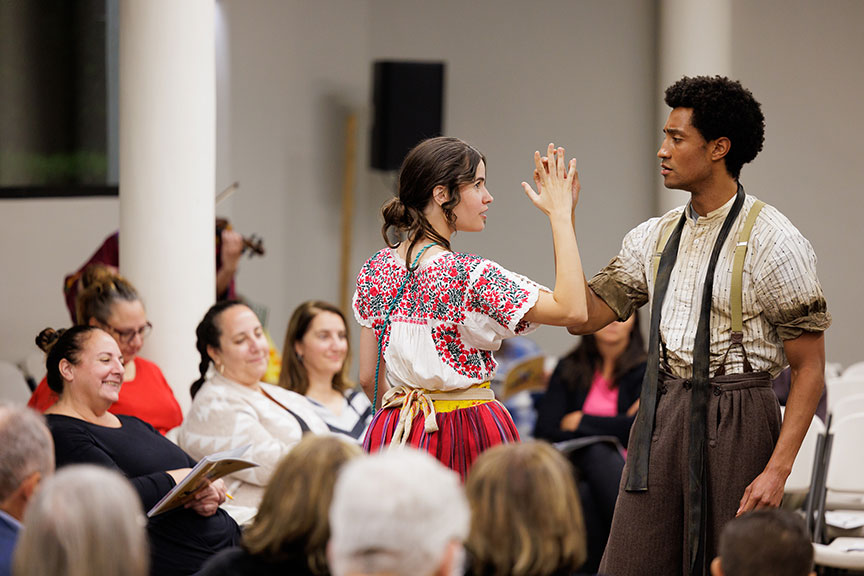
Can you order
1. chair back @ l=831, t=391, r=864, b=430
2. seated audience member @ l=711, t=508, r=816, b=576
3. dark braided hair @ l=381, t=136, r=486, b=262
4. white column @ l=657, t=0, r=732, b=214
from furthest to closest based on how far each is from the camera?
white column @ l=657, t=0, r=732, b=214 < chair back @ l=831, t=391, r=864, b=430 < dark braided hair @ l=381, t=136, r=486, b=262 < seated audience member @ l=711, t=508, r=816, b=576

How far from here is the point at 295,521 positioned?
180 centimetres

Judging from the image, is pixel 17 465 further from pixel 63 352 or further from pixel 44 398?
pixel 44 398

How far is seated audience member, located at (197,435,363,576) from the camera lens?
181 centimetres

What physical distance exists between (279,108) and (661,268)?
516cm

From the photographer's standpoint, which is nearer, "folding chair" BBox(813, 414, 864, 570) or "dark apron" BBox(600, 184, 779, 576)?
"dark apron" BBox(600, 184, 779, 576)

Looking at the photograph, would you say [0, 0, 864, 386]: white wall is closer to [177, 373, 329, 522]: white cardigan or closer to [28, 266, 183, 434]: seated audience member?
[28, 266, 183, 434]: seated audience member

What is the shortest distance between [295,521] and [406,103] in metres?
5.99

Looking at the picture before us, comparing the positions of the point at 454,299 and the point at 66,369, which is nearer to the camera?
the point at 454,299

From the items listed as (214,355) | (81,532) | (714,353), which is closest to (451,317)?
(714,353)

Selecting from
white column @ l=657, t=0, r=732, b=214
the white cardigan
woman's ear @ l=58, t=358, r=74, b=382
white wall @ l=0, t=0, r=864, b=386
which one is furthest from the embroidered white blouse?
white wall @ l=0, t=0, r=864, b=386

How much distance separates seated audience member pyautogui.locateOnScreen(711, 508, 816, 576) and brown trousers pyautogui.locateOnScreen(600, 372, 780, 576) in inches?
23.8

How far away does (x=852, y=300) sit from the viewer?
23.5 feet

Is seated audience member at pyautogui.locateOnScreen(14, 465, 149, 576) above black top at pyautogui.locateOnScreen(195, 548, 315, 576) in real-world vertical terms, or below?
above

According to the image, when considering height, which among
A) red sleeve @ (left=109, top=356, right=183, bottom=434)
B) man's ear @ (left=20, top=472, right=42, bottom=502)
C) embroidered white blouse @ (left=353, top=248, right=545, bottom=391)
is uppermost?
embroidered white blouse @ (left=353, top=248, right=545, bottom=391)
